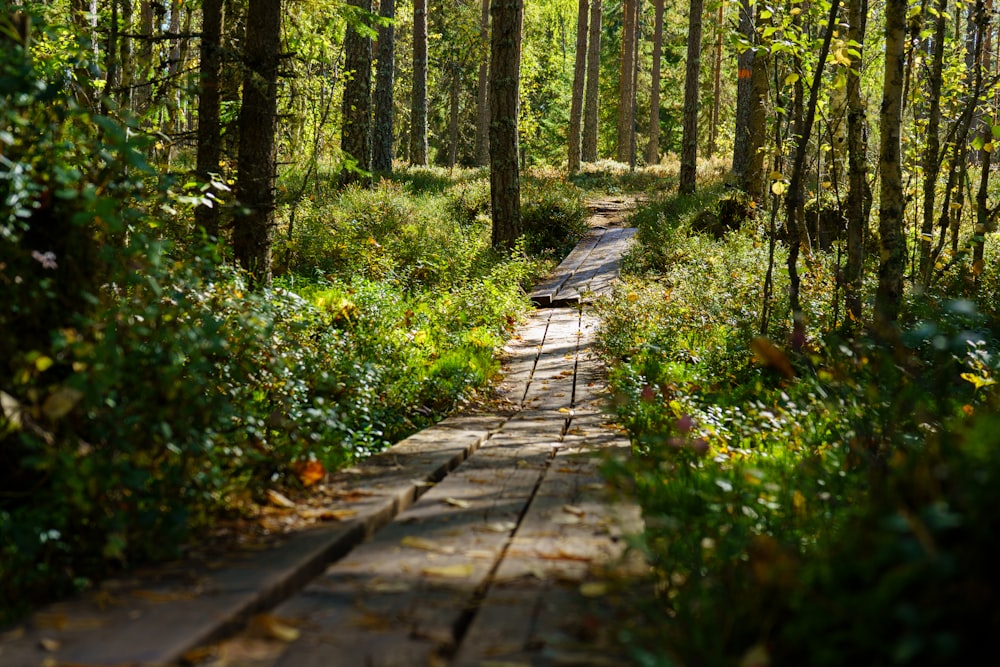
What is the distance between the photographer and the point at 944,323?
640 cm

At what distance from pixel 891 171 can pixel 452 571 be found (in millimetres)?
6216

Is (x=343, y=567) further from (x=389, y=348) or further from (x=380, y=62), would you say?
(x=380, y=62)

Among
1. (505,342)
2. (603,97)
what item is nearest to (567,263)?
(505,342)

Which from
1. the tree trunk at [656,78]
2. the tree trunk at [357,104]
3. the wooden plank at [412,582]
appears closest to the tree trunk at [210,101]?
the wooden plank at [412,582]

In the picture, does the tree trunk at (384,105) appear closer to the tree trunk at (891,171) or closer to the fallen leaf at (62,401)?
the tree trunk at (891,171)

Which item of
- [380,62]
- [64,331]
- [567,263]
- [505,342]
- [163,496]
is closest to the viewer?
[64,331]

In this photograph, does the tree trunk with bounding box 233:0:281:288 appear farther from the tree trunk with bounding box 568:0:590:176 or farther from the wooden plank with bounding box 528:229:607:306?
the tree trunk with bounding box 568:0:590:176

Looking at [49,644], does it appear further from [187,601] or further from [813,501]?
[813,501]

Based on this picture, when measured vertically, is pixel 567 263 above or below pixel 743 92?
below

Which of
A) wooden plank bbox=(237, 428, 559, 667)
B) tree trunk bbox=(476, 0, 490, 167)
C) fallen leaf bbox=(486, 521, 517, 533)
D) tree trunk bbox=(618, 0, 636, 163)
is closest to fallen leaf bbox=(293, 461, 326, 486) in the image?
wooden plank bbox=(237, 428, 559, 667)

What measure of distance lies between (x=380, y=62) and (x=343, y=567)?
22646mm

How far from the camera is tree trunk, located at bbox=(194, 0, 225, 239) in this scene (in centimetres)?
778

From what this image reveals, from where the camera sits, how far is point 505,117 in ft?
46.5

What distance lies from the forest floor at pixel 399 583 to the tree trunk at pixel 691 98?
1651 centimetres
